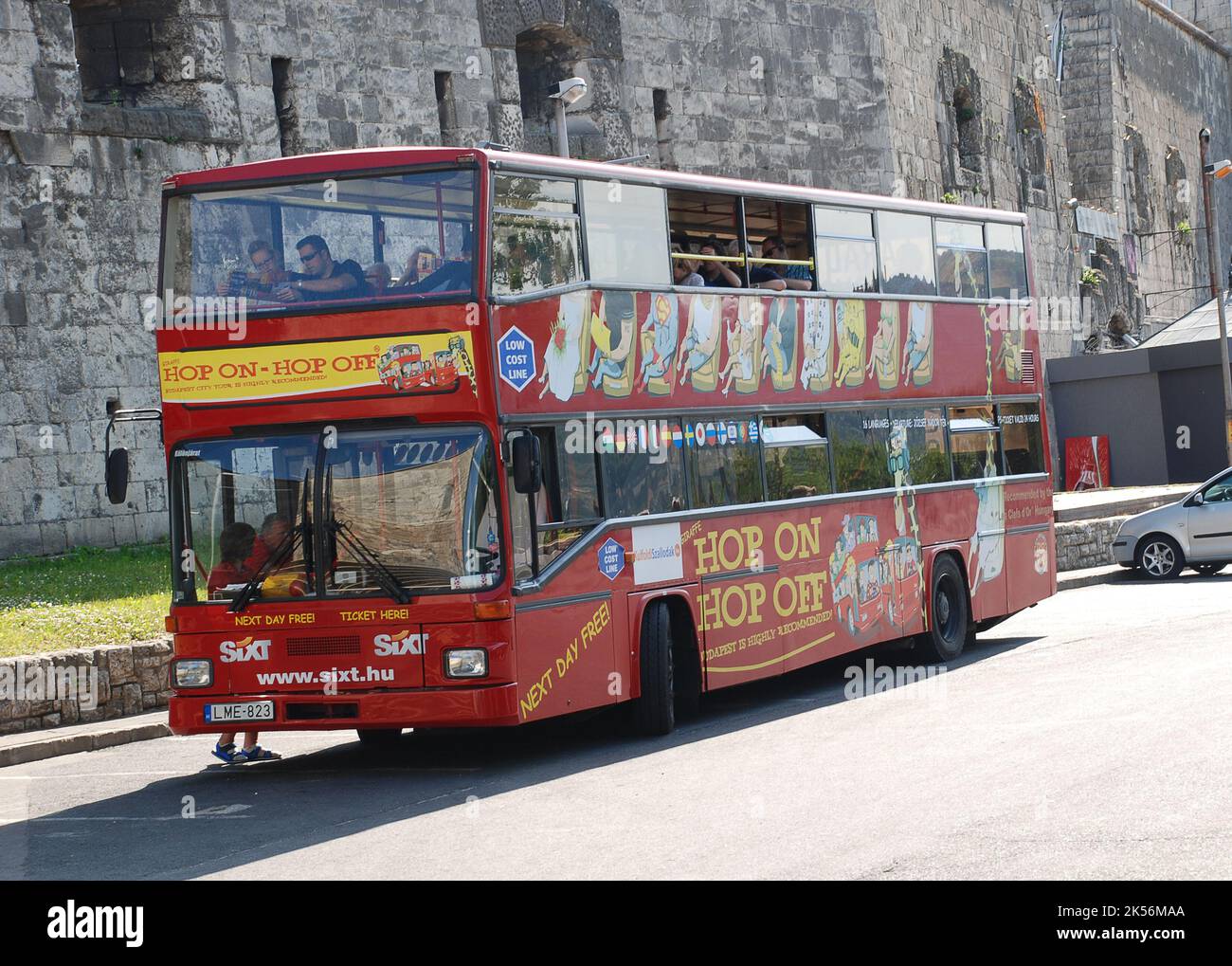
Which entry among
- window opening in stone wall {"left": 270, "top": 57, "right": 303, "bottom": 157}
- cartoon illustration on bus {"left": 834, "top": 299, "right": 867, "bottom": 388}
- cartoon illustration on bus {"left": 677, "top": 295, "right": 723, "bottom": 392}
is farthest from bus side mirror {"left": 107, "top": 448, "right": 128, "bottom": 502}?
window opening in stone wall {"left": 270, "top": 57, "right": 303, "bottom": 157}

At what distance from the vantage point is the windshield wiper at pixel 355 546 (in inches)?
408

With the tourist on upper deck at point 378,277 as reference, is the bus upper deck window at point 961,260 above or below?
above

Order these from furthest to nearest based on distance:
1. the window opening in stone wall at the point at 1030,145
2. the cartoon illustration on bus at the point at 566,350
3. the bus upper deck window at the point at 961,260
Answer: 1. the window opening in stone wall at the point at 1030,145
2. the bus upper deck window at the point at 961,260
3. the cartoon illustration on bus at the point at 566,350

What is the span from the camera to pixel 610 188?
1179 cm

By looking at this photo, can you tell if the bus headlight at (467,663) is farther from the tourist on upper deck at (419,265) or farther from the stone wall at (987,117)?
the stone wall at (987,117)

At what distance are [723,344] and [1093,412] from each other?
30.0 meters

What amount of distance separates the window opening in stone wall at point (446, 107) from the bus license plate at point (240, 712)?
1543 centimetres

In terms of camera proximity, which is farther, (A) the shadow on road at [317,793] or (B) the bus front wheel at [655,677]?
(B) the bus front wheel at [655,677]

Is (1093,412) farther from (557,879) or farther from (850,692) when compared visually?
(557,879)

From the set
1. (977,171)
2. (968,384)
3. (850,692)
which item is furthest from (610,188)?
(977,171)

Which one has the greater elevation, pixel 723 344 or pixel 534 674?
pixel 723 344

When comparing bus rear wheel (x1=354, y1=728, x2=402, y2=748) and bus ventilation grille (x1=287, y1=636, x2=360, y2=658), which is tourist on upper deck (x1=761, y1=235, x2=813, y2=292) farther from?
bus ventilation grille (x1=287, y1=636, x2=360, y2=658)

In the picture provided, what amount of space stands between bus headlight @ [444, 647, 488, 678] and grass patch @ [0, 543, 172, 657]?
4.98 m

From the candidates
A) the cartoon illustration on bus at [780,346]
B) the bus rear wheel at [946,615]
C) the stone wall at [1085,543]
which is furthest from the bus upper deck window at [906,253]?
the stone wall at [1085,543]
